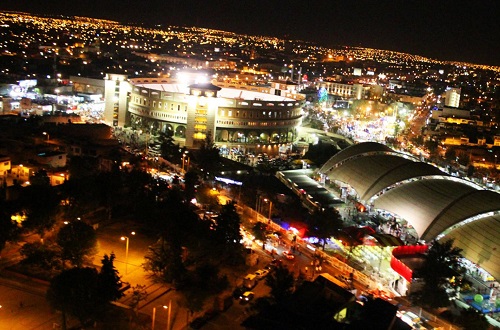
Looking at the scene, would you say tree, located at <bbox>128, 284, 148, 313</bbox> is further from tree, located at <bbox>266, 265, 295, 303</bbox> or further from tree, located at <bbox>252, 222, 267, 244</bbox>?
tree, located at <bbox>252, 222, 267, 244</bbox>

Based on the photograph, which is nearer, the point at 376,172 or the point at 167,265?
the point at 167,265

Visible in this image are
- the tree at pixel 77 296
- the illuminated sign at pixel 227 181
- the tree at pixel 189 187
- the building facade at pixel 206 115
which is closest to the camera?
the tree at pixel 77 296

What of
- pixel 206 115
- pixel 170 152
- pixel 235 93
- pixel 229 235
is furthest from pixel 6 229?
pixel 235 93

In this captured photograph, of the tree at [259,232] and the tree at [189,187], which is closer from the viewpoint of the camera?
the tree at [259,232]

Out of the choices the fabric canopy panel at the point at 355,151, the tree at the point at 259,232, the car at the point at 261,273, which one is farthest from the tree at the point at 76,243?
the fabric canopy panel at the point at 355,151

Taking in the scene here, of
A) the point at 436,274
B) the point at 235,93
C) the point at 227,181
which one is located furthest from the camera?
the point at 235,93

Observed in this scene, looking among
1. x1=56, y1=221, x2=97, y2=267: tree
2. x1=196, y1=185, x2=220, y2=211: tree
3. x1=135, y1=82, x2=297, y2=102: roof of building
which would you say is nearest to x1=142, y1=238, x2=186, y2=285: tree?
x1=56, y1=221, x2=97, y2=267: tree

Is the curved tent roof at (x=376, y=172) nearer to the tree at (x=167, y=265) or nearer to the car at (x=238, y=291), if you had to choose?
the car at (x=238, y=291)

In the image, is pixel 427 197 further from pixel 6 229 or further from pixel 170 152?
pixel 170 152
